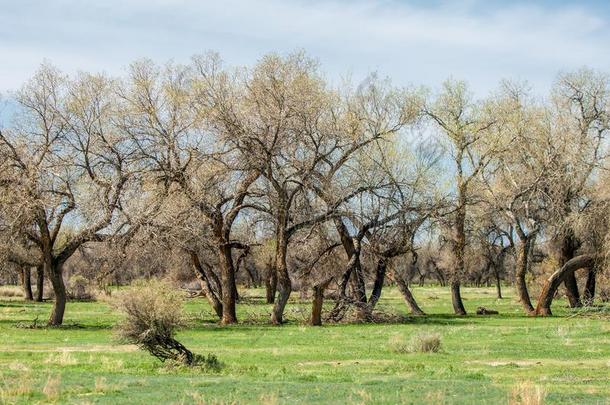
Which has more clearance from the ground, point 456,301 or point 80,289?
point 80,289

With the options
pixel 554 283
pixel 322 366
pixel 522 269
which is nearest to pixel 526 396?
pixel 322 366

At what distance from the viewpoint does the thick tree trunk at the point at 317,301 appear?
3914cm

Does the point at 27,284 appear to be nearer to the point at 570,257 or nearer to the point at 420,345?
the point at 570,257

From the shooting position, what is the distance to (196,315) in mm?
47875

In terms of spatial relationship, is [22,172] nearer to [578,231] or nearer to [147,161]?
[147,161]

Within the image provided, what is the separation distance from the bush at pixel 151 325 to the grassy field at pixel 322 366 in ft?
1.91

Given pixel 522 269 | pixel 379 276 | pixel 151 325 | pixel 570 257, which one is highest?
pixel 570 257

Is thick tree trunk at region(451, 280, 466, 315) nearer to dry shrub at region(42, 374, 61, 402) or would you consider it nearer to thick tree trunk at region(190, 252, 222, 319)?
thick tree trunk at region(190, 252, 222, 319)

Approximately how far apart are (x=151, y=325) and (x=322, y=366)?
174 inches

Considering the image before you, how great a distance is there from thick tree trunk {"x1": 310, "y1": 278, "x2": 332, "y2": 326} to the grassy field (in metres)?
0.63

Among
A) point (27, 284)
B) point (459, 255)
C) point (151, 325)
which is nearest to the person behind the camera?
point (151, 325)

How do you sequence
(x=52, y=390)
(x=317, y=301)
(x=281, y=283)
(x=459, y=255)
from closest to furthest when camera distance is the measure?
(x=52, y=390), (x=317, y=301), (x=281, y=283), (x=459, y=255)

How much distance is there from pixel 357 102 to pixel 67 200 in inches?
557

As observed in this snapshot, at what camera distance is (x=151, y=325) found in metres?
21.0
